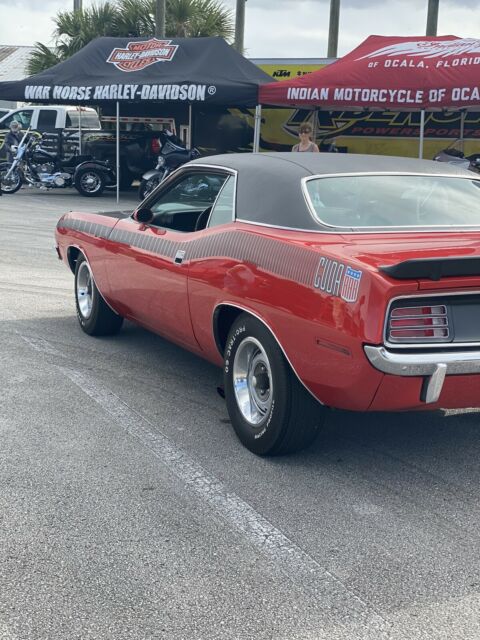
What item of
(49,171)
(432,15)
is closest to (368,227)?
(49,171)

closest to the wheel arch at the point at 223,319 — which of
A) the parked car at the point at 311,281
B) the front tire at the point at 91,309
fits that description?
the parked car at the point at 311,281

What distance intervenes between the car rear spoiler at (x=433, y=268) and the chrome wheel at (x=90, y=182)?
17876 millimetres

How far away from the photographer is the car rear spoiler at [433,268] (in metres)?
3.78

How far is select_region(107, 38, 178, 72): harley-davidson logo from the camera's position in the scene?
1978 cm

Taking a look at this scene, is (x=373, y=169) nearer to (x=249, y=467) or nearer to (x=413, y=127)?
(x=249, y=467)

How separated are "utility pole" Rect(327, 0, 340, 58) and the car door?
26390 millimetres

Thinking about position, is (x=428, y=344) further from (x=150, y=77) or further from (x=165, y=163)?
(x=150, y=77)

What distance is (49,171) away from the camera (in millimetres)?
20922

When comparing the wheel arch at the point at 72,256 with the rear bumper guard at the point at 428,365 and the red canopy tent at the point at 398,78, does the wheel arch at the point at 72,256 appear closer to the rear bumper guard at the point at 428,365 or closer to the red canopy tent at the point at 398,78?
the rear bumper guard at the point at 428,365

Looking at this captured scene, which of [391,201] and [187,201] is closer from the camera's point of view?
[391,201]

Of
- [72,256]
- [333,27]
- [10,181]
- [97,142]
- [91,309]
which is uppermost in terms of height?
[333,27]

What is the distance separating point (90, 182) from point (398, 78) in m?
8.33

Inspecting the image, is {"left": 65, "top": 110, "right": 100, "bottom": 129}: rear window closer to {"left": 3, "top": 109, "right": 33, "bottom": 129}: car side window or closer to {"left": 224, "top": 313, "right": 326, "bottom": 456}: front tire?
{"left": 3, "top": 109, "right": 33, "bottom": 129}: car side window

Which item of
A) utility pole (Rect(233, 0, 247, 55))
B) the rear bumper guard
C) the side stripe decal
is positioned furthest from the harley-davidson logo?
the rear bumper guard
